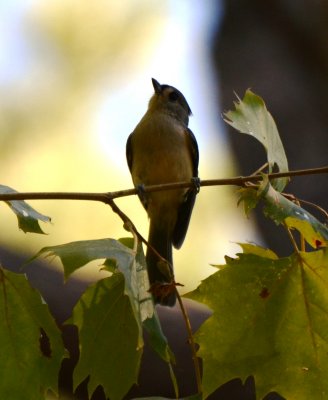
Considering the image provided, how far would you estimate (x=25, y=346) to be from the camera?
1.21 metres

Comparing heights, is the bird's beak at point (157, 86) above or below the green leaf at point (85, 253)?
above

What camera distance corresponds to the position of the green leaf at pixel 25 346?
1197mm

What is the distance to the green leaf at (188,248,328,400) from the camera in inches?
47.7

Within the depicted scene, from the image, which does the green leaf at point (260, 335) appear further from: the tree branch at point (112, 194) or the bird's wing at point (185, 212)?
the bird's wing at point (185, 212)

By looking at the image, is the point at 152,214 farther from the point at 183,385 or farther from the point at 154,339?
the point at 154,339

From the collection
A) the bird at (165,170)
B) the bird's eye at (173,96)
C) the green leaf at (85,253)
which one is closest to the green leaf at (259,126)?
the green leaf at (85,253)

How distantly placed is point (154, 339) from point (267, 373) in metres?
0.19

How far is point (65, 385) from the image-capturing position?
7.00ft

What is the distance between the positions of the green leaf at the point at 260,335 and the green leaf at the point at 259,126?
0.60 feet

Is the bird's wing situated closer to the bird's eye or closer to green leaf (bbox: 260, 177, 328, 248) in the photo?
the bird's eye

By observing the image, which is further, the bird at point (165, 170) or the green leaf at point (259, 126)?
the bird at point (165, 170)

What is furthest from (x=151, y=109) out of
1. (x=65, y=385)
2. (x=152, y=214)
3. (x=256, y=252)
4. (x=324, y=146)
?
(x=256, y=252)

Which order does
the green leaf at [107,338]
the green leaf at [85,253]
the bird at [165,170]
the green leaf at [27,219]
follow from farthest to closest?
the bird at [165,170] < the green leaf at [27,219] < the green leaf at [107,338] < the green leaf at [85,253]

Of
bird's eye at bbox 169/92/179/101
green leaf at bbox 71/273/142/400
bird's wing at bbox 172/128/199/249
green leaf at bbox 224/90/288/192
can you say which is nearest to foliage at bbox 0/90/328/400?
green leaf at bbox 71/273/142/400
